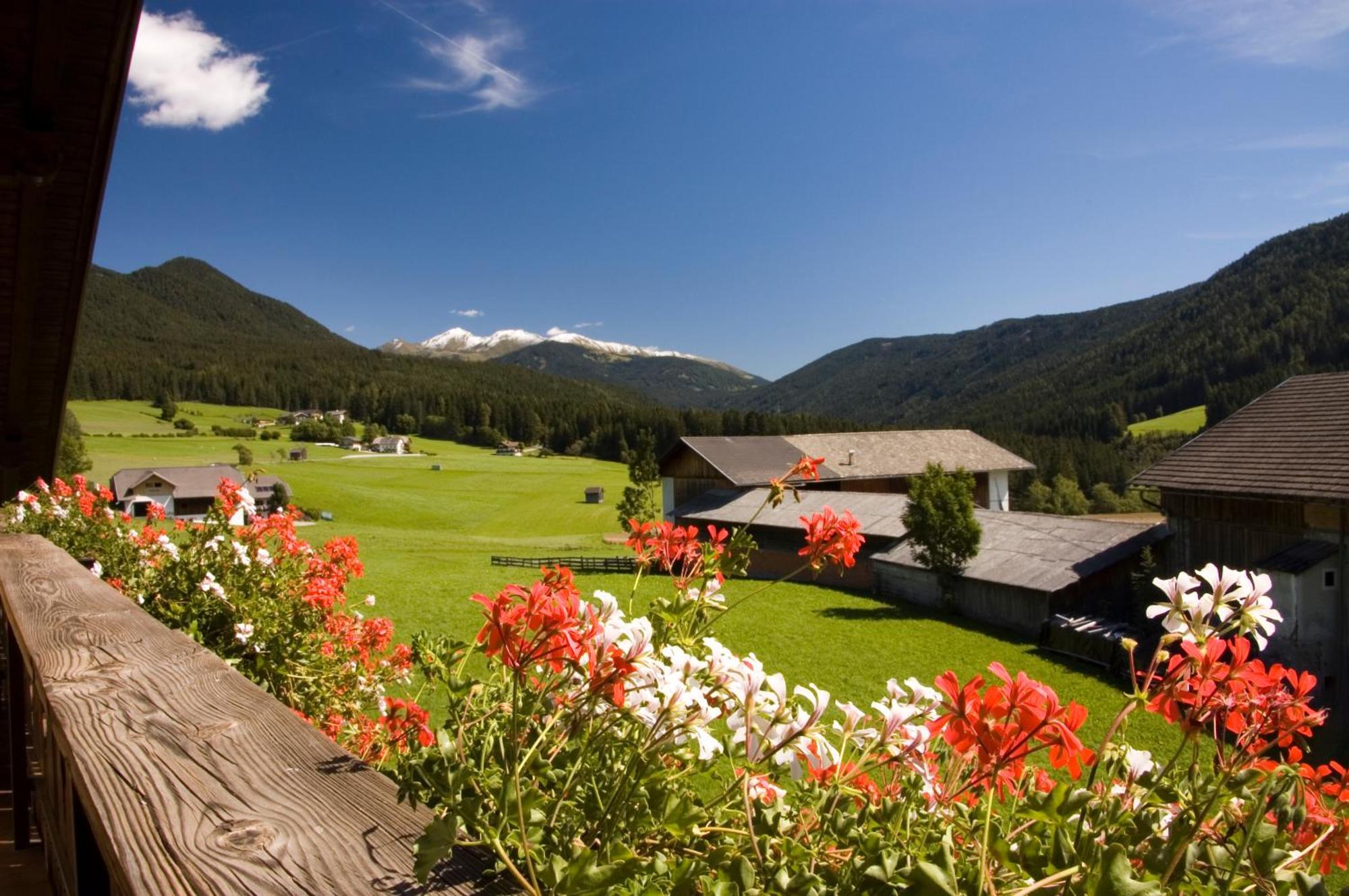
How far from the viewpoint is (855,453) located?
4019 centimetres

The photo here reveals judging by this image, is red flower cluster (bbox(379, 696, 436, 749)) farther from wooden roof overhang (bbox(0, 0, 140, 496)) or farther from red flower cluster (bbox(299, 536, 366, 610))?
wooden roof overhang (bbox(0, 0, 140, 496))

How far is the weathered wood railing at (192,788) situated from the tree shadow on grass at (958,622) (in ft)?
62.9

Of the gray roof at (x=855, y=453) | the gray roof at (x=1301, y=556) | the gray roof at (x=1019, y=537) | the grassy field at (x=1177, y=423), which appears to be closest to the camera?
the gray roof at (x=1301, y=556)

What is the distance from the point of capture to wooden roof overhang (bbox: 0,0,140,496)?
3.02 metres

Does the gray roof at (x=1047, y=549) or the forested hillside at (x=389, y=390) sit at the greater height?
the forested hillside at (x=389, y=390)

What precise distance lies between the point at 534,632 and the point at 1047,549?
25.3 meters

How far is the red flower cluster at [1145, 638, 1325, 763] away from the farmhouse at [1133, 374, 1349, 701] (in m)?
17.9

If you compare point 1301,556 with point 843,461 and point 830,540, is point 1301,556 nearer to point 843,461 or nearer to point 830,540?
point 830,540

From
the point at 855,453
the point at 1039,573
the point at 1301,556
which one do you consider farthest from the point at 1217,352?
the point at 1301,556

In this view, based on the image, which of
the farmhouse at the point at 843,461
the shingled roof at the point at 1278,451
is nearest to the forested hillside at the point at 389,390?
the farmhouse at the point at 843,461

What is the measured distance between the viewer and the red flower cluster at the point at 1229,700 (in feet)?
3.24

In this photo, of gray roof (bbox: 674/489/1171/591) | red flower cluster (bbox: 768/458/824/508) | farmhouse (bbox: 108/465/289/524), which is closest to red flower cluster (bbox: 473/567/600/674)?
red flower cluster (bbox: 768/458/824/508)

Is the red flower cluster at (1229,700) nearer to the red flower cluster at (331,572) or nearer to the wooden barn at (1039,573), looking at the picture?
the red flower cluster at (331,572)

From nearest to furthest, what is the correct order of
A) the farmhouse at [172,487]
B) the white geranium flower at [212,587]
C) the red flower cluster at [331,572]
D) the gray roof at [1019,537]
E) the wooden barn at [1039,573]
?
the white geranium flower at [212,587] → the red flower cluster at [331,572] → the wooden barn at [1039,573] → the gray roof at [1019,537] → the farmhouse at [172,487]
